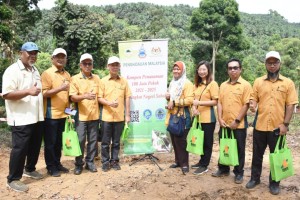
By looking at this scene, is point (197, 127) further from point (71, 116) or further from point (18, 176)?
point (18, 176)

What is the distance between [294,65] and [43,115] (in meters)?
26.4

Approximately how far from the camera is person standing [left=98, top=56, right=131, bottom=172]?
197 inches

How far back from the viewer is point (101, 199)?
428 cm

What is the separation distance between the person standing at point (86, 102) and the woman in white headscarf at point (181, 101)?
118 centimetres

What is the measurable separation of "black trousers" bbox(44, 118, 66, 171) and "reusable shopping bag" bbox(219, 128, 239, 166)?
244 cm

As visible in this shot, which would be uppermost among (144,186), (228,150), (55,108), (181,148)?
(55,108)

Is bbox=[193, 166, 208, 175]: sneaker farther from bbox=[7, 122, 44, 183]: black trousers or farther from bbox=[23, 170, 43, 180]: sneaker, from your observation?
bbox=[7, 122, 44, 183]: black trousers

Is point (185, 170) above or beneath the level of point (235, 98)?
beneath

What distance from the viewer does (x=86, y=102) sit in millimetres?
4914

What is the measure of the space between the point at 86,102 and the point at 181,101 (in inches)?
58.0

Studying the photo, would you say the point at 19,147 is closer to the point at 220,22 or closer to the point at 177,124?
the point at 177,124

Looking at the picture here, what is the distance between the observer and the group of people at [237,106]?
4.22 meters

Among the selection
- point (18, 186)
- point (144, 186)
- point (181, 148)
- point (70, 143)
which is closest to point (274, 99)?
point (181, 148)

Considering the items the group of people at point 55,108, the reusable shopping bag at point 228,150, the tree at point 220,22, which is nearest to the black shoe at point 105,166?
the group of people at point 55,108
